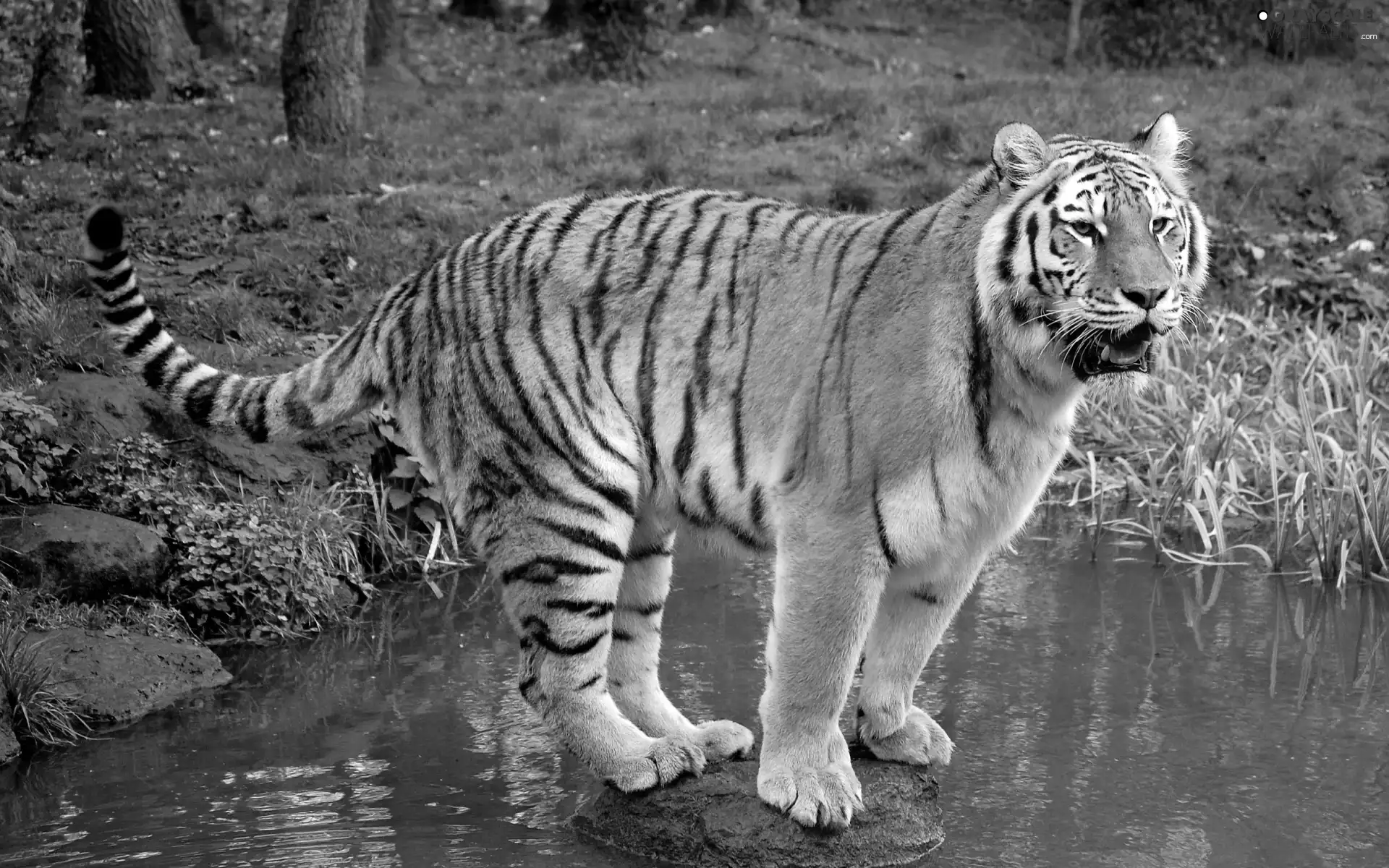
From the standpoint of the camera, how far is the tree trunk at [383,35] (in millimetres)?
14531

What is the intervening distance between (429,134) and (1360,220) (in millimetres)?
7123

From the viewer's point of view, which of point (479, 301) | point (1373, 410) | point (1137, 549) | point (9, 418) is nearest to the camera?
point (479, 301)

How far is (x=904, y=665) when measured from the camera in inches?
161

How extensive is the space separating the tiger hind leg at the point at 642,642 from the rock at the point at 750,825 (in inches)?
11.5

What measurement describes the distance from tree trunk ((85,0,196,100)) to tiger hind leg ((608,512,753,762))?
989 centimetres

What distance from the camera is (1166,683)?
5.19 meters

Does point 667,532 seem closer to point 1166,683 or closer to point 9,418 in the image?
point 1166,683

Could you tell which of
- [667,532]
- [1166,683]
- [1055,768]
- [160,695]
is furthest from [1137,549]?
[160,695]

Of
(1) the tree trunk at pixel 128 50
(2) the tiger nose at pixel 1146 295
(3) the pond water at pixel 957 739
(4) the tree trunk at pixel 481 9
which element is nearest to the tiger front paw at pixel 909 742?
(3) the pond water at pixel 957 739

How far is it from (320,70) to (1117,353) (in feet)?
27.8

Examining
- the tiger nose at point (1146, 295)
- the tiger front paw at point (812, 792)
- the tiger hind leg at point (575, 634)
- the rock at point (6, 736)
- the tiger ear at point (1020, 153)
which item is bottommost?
the rock at point (6, 736)

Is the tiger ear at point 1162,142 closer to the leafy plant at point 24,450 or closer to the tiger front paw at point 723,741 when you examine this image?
the tiger front paw at point 723,741

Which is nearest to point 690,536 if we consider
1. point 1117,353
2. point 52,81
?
point 1117,353

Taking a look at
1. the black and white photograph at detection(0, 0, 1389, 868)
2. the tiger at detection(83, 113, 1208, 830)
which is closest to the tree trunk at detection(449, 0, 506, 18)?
the black and white photograph at detection(0, 0, 1389, 868)
